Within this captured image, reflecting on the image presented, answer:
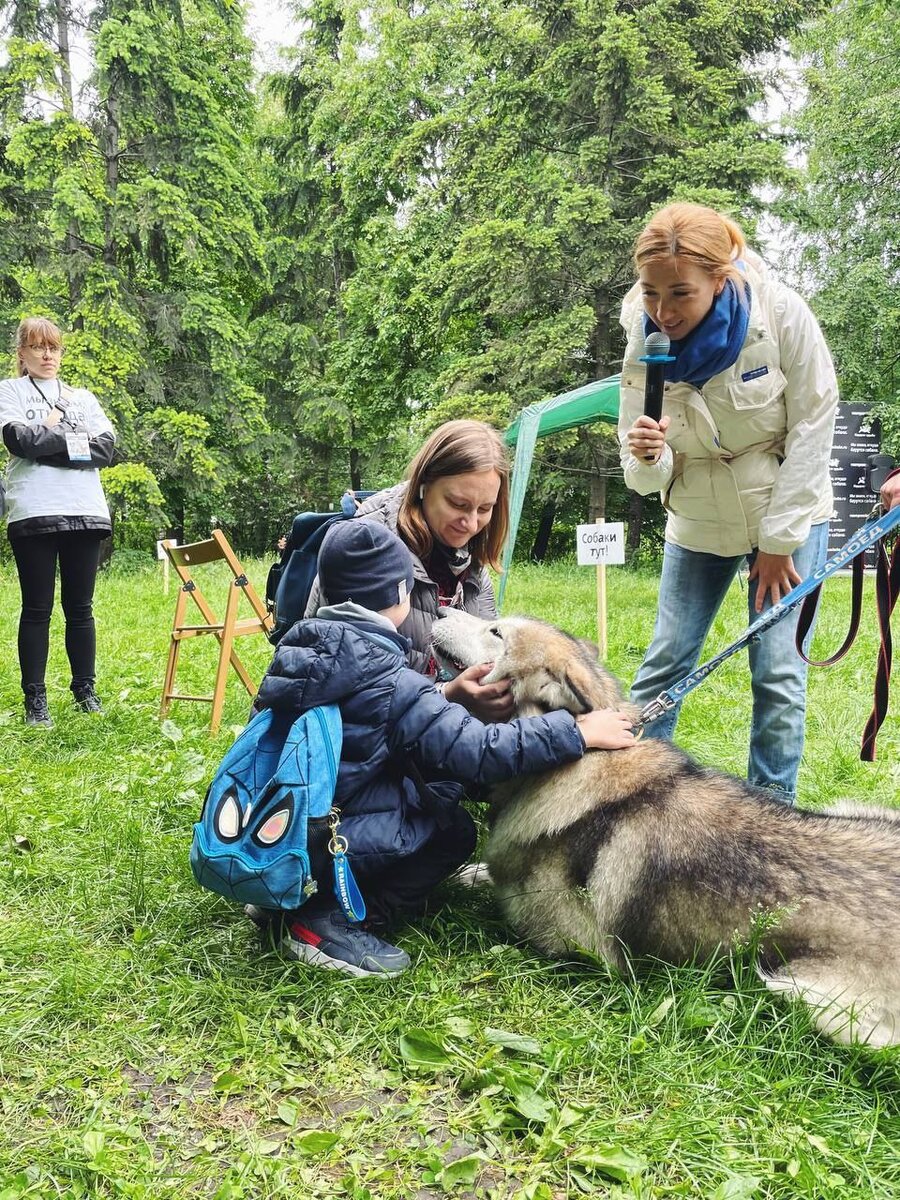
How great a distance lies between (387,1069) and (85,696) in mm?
3753

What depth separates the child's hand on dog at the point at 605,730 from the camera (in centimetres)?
244

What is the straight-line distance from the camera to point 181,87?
14945 millimetres

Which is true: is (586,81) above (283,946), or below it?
above

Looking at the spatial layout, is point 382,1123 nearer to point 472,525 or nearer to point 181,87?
point 472,525

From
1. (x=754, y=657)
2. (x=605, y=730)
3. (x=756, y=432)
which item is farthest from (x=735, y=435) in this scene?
Result: (x=605, y=730)

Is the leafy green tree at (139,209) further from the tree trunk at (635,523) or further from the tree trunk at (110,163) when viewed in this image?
the tree trunk at (635,523)

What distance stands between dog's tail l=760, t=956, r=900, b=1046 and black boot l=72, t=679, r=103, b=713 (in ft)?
14.2

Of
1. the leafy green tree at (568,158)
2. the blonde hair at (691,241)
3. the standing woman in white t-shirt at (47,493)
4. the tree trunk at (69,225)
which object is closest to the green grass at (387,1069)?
the standing woman in white t-shirt at (47,493)

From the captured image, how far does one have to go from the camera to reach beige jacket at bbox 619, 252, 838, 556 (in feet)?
8.88

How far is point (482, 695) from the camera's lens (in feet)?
8.61

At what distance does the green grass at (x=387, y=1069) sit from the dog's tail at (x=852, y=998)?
0.05 m

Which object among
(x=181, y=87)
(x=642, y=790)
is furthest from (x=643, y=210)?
(x=642, y=790)

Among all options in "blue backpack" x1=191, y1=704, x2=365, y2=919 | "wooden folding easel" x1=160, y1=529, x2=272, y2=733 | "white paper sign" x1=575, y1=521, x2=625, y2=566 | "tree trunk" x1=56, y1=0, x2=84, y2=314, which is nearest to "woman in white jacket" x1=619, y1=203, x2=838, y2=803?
"blue backpack" x1=191, y1=704, x2=365, y2=919

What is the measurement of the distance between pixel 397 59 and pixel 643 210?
9.59 meters
